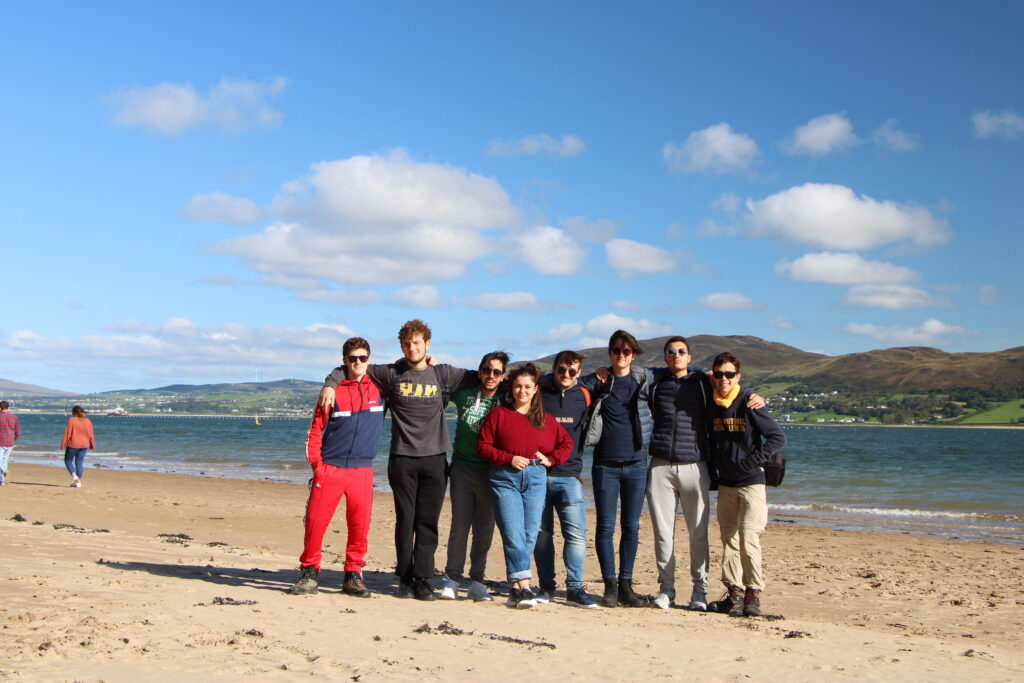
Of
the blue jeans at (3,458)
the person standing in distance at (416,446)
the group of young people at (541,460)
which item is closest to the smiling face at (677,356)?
the group of young people at (541,460)

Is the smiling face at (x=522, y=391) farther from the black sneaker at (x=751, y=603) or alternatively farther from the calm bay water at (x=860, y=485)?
the calm bay water at (x=860, y=485)

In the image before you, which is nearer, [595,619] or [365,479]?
[595,619]

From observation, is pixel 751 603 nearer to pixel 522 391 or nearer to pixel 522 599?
pixel 522 599

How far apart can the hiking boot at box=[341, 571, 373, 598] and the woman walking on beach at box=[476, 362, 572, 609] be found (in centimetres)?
110

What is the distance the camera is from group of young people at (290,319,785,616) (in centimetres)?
608

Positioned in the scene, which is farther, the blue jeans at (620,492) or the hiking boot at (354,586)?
the blue jeans at (620,492)

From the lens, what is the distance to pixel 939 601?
8117 mm

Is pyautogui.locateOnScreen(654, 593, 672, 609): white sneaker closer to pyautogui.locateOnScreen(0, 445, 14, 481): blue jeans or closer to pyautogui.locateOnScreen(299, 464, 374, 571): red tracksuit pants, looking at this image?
pyautogui.locateOnScreen(299, 464, 374, 571): red tracksuit pants

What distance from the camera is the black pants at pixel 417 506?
620 centimetres

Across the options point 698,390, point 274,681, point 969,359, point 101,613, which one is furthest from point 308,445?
point 969,359

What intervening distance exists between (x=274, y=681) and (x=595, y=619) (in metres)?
2.55

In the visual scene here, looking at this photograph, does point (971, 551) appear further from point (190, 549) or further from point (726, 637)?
point (190, 549)

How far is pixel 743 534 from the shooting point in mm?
6301

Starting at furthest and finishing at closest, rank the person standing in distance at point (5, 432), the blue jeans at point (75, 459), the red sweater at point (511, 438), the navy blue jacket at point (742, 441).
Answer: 1. the blue jeans at point (75, 459)
2. the person standing in distance at point (5, 432)
3. the navy blue jacket at point (742, 441)
4. the red sweater at point (511, 438)
